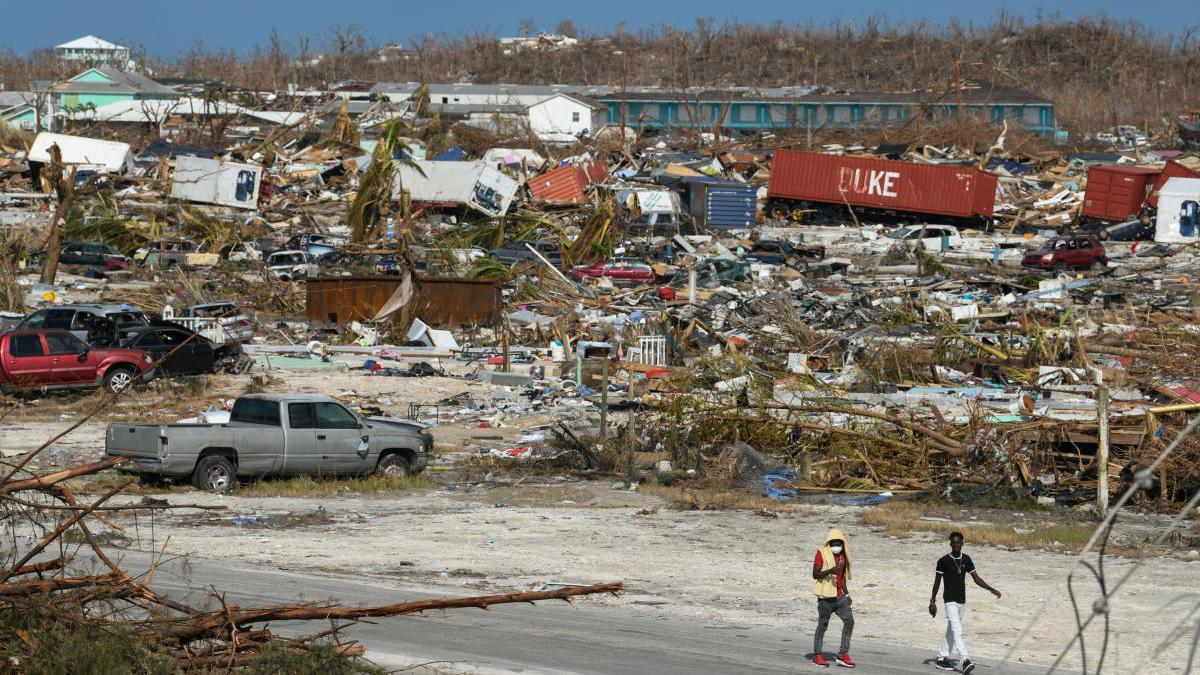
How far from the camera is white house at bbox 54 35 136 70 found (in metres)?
113

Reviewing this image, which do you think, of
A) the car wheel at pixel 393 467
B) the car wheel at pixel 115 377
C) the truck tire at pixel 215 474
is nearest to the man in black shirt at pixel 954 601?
the car wheel at pixel 393 467

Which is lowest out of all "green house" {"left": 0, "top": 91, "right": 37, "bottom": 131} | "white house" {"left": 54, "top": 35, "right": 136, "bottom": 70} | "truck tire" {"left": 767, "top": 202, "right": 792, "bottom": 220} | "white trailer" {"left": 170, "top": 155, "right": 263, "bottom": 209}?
"truck tire" {"left": 767, "top": 202, "right": 792, "bottom": 220}

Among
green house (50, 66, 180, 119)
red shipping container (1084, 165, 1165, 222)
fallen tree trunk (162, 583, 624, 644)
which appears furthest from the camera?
green house (50, 66, 180, 119)

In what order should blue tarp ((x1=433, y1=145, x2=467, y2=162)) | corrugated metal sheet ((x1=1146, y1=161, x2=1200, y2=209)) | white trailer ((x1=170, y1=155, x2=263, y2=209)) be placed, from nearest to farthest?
white trailer ((x1=170, y1=155, x2=263, y2=209)), corrugated metal sheet ((x1=1146, y1=161, x2=1200, y2=209)), blue tarp ((x1=433, y1=145, x2=467, y2=162))

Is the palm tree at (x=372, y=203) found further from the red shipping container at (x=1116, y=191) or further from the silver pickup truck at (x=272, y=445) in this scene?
the silver pickup truck at (x=272, y=445)

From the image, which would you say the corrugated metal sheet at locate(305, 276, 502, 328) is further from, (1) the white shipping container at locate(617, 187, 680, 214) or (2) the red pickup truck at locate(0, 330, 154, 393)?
(1) the white shipping container at locate(617, 187, 680, 214)

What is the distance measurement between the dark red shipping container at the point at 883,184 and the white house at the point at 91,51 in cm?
6876

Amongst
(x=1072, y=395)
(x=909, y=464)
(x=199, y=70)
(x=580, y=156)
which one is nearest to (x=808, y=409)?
(x=909, y=464)

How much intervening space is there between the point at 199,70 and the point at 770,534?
108358mm

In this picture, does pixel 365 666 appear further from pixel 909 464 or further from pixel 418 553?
pixel 909 464

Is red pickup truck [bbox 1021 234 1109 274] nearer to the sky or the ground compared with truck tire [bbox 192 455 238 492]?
nearer to the sky

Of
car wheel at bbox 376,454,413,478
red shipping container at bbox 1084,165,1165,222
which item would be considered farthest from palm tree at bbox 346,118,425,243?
car wheel at bbox 376,454,413,478

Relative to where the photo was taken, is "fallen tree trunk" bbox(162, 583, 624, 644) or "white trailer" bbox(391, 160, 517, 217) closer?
"fallen tree trunk" bbox(162, 583, 624, 644)

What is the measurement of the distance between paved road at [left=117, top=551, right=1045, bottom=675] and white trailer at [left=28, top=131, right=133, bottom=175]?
4902 centimetres
